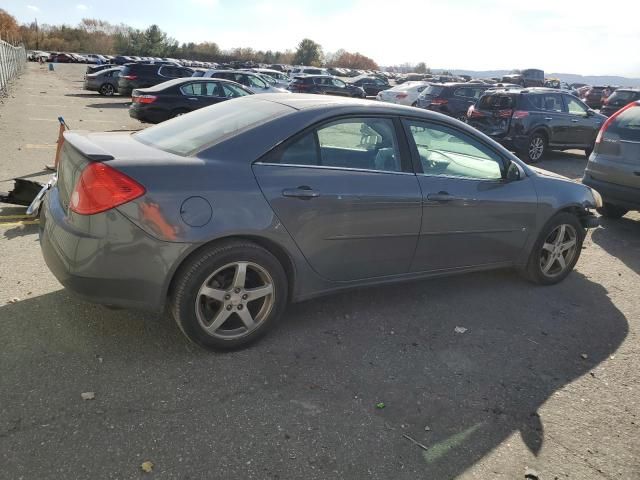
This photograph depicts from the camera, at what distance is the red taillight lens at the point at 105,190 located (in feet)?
8.98

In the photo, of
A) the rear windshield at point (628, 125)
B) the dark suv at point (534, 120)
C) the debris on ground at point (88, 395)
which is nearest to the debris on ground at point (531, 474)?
the debris on ground at point (88, 395)

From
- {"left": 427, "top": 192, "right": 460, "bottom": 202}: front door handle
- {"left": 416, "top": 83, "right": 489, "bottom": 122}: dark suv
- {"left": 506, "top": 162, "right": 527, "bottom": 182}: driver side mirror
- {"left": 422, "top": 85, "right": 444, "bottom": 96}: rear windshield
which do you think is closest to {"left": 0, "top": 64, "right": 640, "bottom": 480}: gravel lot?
{"left": 427, "top": 192, "right": 460, "bottom": 202}: front door handle

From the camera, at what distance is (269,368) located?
10.1 feet

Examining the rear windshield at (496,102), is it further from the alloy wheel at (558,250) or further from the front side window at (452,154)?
the front side window at (452,154)

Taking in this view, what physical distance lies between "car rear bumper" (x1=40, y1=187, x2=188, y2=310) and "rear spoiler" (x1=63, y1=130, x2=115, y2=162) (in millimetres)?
346

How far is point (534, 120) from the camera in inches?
458

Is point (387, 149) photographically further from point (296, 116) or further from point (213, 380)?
point (213, 380)

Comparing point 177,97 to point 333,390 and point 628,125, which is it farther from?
point 333,390

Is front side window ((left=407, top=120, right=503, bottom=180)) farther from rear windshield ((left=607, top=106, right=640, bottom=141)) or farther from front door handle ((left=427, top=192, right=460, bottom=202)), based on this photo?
rear windshield ((left=607, top=106, right=640, bottom=141))

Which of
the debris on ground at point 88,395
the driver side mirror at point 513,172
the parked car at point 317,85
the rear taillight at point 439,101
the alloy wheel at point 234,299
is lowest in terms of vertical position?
the debris on ground at point 88,395

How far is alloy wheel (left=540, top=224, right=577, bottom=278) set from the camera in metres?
4.65

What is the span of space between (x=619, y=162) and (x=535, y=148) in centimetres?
569

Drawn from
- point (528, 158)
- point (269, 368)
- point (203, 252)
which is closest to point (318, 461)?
point (269, 368)

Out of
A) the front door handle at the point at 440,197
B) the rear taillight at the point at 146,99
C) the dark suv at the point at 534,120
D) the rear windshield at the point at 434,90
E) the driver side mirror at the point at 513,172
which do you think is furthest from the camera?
the rear windshield at the point at 434,90
